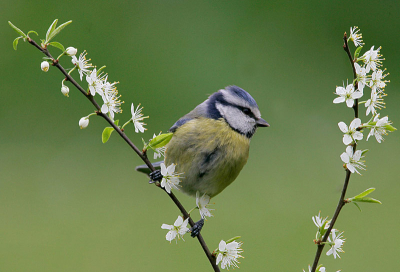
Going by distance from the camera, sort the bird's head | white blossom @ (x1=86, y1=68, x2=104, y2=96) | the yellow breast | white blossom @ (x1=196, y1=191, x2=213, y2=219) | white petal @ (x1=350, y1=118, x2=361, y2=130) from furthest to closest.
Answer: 1. the bird's head
2. the yellow breast
3. white blossom @ (x1=196, y1=191, x2=213, y2=219)
4. white blossom @ (x1=86, y1=68, x2=104, y2=96)
5. white petal @ (x1=350, y1=118, x2=361, y2=130)

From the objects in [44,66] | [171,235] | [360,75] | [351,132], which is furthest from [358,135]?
[44,66]

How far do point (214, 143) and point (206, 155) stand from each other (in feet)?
0.19

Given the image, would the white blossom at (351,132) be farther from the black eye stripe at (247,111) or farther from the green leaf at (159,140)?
the black eye stripe at (247,111)

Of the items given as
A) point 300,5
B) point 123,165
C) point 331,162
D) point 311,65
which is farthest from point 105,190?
point 300,5

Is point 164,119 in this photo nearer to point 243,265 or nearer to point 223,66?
point 223,66

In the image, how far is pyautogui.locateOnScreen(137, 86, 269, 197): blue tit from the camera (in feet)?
6.00

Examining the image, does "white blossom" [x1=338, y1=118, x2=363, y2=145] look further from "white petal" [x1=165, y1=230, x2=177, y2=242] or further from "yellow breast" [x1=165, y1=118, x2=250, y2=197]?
"yellow breast" [x1=165, y1=118, x2=250, y2=197]

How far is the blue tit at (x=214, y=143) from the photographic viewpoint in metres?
1.83

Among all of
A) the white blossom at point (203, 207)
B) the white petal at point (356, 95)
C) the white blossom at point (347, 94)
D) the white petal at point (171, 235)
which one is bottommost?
the white petal at point (356, 95)

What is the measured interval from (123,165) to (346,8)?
275 centimetres

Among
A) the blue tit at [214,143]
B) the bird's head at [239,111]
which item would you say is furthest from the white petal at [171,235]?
the bird's head at [239,111]

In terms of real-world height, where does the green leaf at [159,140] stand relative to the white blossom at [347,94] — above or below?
above

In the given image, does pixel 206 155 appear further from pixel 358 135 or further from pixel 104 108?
pixel 358 135

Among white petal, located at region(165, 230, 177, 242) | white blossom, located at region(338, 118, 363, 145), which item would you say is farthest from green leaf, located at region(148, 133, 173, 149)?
white blossom, located at region(338, 118, 363, 145)
